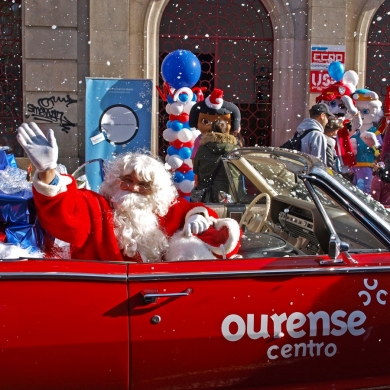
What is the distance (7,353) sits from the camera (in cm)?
198

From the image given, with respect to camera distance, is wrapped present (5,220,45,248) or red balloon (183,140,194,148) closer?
wrapped present (5,220,45,248)

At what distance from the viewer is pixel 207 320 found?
82.8 inches

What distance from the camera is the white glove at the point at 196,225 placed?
8.25 feet

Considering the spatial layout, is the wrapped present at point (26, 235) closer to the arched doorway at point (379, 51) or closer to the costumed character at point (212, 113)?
the costumed character at point (212, 113)

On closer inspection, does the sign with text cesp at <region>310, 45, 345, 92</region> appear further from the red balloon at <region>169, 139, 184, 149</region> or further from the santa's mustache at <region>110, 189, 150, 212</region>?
the santa's mustache at <region>110, 189, 150, 212</region>

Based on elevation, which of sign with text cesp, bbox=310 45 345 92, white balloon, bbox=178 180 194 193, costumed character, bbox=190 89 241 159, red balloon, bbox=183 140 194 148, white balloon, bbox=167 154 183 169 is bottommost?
white balloon, bbox=178 180 194 193

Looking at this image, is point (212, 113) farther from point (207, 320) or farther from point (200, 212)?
point (207, 320)

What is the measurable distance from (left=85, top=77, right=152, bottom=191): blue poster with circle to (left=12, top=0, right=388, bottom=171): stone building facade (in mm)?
973

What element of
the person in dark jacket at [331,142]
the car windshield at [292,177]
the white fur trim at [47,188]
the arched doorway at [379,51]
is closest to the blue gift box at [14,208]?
the white fur trim at [47,188]

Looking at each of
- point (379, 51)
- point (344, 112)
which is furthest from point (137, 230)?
point (379, 51)

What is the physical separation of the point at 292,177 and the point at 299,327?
3.94 ft

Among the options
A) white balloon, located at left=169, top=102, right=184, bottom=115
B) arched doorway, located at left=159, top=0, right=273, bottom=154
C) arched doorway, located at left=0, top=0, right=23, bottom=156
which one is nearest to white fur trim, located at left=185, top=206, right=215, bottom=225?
white balloon, located at left=169, top=102, right=184, bottom=115

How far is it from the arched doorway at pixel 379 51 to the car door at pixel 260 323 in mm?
8849

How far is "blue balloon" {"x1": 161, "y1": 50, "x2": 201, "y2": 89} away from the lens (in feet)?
23.6
